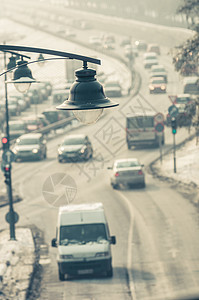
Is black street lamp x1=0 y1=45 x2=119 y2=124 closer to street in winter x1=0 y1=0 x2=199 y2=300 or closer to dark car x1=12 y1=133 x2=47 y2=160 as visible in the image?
street in winter x1=0 y1=0 x2=199 y2=300

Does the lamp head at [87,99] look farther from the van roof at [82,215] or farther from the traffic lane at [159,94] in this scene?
the traffic lane at [159,94]

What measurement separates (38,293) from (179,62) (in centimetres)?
1550

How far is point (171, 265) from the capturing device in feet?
67.1

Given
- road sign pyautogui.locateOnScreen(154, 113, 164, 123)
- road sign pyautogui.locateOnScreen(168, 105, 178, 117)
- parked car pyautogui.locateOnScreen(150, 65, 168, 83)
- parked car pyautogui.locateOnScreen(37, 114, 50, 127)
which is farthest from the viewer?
parked car pyautogui.locateOnScreen(150, 65, 168, 83)

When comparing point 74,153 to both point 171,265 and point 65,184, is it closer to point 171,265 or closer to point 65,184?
point 65,184

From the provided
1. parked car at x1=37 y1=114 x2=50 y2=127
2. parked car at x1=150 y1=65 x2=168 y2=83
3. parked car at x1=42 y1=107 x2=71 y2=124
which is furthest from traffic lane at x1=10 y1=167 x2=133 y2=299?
parked car at x1=150 y1=65 x2=168 y2=83

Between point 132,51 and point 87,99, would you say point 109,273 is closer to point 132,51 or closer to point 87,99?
point 87,99

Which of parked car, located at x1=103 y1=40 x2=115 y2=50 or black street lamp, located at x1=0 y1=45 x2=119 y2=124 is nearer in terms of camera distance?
black street lamp, located at x1=0 y1=45 x2=119 y2=124

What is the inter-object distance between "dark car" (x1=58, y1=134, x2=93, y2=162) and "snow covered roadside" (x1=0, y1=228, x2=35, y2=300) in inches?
555

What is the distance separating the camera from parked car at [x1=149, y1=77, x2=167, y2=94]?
64662mm

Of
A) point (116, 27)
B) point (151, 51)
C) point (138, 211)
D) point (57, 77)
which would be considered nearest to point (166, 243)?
point (138, 211)

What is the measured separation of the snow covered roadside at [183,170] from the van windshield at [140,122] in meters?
2.12

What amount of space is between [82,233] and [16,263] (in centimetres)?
276

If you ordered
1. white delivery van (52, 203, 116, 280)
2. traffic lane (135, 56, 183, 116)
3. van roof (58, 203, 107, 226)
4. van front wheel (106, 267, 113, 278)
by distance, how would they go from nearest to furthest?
white delivery van (52, 203, 116, 280) < van front wheel (106, 267, 113, 278) < van roof (58, 203, 107, 226) < traffic lane (135, 56, 183, 116)
